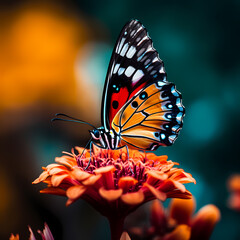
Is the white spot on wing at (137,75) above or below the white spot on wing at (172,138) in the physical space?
above

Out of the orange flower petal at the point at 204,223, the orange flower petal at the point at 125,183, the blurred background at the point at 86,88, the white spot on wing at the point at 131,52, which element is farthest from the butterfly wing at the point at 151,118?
the blurred background at the point at 86,88

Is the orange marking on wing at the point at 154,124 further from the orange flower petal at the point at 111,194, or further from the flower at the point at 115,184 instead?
the orange flower petal at the point at 111,194

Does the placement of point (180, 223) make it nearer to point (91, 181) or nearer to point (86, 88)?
point (91, 181)

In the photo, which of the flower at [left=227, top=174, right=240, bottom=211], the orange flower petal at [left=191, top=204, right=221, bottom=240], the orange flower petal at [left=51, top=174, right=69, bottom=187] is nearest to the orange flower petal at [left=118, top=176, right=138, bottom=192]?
the orange flower petal at [left=51, top=174, right=69, bottom=187]

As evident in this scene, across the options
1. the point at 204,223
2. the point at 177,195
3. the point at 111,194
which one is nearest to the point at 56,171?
the point at 111,194

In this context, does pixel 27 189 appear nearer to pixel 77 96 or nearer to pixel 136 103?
pixel 77 96

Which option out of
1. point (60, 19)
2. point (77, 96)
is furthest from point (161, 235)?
point (60, 19)
